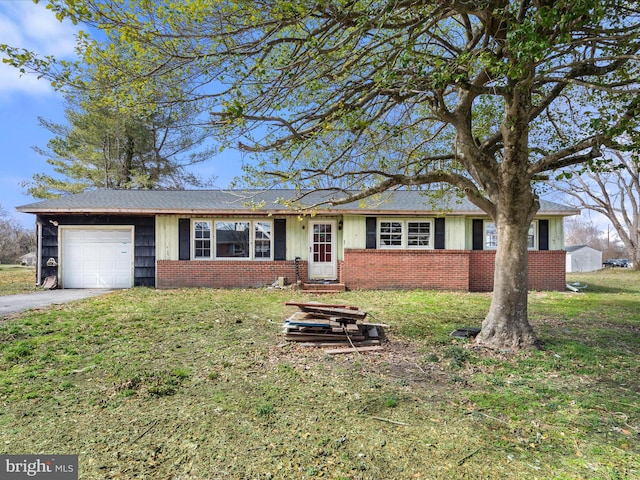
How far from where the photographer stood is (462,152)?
5566mm

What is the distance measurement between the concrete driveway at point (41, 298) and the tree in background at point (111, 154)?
10.5 meters

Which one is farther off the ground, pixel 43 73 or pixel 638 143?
pixel 43 73

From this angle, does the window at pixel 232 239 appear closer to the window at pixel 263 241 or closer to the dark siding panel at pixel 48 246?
the window at pixel 263 241

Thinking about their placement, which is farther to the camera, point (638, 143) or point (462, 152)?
point (462, 152)

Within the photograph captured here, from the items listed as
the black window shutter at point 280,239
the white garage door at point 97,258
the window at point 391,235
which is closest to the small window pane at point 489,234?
the window at point 391,235

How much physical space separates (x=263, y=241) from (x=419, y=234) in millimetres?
5631

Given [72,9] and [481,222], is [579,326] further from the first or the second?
[72,9]

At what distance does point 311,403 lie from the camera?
3338 millimetres

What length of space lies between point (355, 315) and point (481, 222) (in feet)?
28.7

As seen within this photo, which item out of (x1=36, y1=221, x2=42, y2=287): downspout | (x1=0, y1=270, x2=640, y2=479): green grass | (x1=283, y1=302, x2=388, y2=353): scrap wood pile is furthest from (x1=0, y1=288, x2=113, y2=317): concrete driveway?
(x1=283, y1=302, x2=388, y2=353): scrap wood pile

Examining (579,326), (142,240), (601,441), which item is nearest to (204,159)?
(142,240)

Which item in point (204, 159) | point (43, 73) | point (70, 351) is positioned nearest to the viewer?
point (43, 73)

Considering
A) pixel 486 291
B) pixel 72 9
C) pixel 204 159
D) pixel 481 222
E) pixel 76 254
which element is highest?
pixel 204 159

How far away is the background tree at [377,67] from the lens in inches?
145
